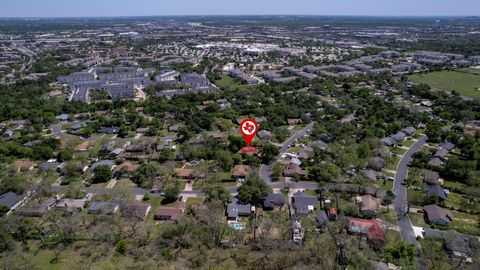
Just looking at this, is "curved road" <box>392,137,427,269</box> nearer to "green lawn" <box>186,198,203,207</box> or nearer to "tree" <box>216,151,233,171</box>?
"tree" <box>216,151,233,171</box>

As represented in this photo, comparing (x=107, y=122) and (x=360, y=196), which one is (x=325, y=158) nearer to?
(x=360, y=196)

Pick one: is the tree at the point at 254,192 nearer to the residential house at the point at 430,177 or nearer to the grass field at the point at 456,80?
the residential house at the point at 430,177

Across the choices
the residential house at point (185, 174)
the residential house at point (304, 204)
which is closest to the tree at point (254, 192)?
the residential house at point (304, 204)

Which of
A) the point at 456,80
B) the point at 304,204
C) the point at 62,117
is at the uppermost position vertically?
the point at 456,80

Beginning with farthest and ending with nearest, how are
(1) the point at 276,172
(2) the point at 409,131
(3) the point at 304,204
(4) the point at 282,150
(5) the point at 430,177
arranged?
(2) the point at 409,131, (4) the point at 282,150, (1) the point at 276,172, (5) the point at 430,177, (3) the point at 304,204

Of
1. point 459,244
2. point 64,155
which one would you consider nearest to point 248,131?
point 64,155

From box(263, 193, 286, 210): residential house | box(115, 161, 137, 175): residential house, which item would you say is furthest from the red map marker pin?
box(115, 161, 137, 175): residential house

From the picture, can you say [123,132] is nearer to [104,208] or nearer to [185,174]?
[185,174]
